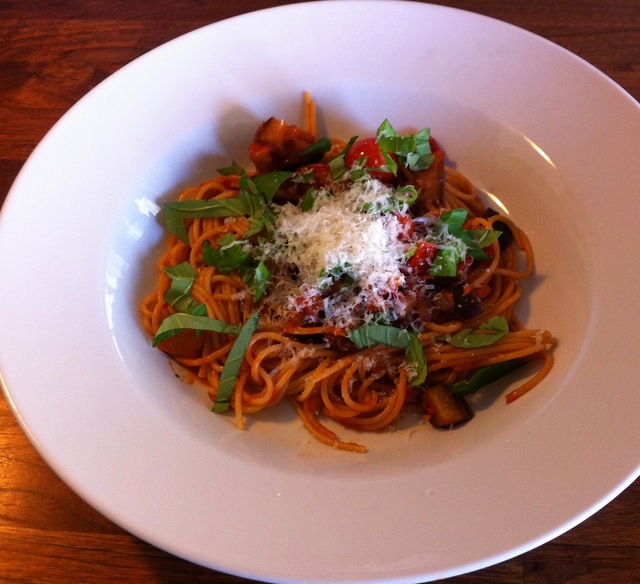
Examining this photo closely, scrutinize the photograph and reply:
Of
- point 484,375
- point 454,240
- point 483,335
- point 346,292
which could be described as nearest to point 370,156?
point 454,240

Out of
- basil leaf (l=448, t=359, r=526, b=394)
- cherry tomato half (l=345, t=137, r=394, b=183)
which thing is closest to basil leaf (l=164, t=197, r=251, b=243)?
cherry tomato half (l=345, t=137, r=394, b=183)

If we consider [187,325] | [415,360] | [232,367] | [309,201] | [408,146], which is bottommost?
[232,367]

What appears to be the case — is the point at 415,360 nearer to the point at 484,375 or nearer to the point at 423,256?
the point at 484,375

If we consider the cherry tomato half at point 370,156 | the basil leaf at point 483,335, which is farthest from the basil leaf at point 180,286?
the basil leaf at point 483,335

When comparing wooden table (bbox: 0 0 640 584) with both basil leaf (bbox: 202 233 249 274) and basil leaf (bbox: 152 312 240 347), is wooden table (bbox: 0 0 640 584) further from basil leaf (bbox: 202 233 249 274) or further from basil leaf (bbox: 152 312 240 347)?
basil leaf (bbox: 202 233 249 274)

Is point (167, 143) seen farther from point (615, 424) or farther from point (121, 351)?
point (615, 424)
